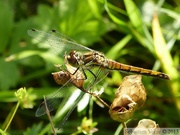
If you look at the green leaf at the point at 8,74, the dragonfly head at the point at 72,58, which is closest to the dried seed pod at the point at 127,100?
the dragonfly head at the point at 72,58

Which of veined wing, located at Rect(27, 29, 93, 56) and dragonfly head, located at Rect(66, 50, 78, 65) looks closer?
dragonfly head, located at Rect(66, 50, 78, 65)

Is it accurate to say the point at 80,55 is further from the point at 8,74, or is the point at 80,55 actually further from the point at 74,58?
the point at 8,74

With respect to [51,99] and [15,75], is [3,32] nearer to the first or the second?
[15,75]

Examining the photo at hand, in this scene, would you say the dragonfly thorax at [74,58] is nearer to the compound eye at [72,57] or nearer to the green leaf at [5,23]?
the compound eye at [72,57]


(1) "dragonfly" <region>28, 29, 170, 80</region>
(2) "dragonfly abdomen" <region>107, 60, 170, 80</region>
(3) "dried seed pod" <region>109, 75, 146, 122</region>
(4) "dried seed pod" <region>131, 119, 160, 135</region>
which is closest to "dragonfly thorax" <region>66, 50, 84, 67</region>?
(1) "dragonfly" <region>28, 29, 170, 80</region>

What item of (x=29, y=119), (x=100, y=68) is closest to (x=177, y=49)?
(x=100, y=68)

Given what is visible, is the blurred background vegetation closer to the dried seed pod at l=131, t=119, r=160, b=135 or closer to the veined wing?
the veined wing
